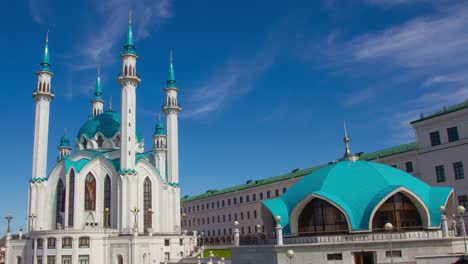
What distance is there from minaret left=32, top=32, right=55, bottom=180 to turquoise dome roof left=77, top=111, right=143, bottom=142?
22.9 ft

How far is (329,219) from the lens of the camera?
111 ft

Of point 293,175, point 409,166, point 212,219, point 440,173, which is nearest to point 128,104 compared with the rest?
point 293,175

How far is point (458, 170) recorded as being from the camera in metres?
48.1

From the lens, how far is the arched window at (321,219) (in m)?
33.4

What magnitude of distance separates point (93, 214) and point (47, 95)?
20704 mm

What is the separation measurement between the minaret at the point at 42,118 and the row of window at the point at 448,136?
5353 cm

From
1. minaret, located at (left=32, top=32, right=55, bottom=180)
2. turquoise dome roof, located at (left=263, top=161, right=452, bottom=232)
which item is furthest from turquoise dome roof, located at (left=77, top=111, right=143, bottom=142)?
turquoise dome roof, located at (left=263, top=161, right=452, bottom=232)

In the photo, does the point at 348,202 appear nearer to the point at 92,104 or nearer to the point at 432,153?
the point at 432,153

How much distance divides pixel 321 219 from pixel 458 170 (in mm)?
22653

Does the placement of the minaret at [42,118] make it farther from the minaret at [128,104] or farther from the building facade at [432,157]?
the building facade at [432,157]

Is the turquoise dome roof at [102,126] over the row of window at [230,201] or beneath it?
over

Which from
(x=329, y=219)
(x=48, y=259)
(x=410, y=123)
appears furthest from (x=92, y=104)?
(x=329, y=219)

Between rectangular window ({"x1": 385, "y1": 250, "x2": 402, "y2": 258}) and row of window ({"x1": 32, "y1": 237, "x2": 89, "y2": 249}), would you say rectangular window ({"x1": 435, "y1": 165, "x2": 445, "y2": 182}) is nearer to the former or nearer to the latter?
rectangular window ({"x1": 385, "y1": 250, "x2": 402, "y2": 258})

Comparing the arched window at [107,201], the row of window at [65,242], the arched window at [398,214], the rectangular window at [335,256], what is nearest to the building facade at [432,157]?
the rectangular window at [335,256]
